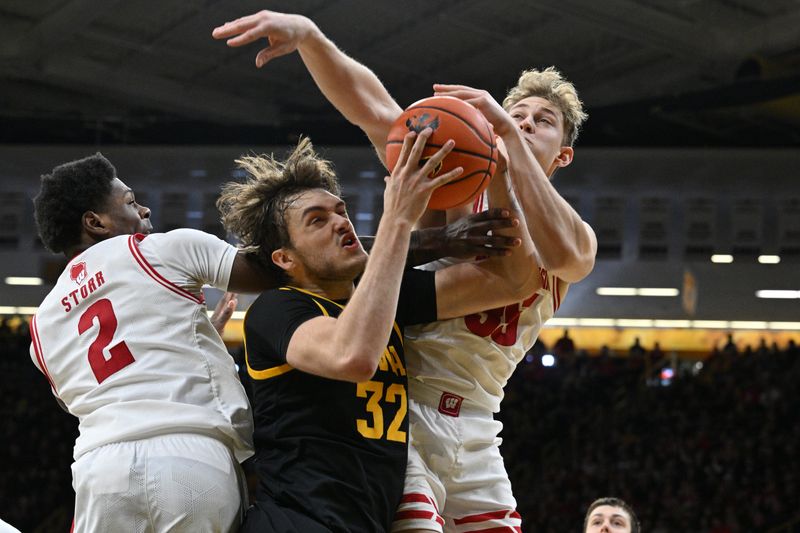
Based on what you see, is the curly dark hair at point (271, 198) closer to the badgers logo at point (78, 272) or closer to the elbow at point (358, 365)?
the badgers logo at point (78, 272)

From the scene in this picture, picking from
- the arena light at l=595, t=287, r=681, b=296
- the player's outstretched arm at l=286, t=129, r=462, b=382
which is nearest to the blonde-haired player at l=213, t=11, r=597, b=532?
the player's outstretched arm at l=286, t=129, r=462, b=382

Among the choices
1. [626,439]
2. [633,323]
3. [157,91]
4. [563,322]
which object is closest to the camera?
[626,439]

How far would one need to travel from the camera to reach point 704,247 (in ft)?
67.3

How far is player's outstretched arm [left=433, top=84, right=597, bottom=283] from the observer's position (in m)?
3.24

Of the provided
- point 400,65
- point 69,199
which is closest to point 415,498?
point 69,199

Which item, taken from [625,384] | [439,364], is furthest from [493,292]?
[625,384]

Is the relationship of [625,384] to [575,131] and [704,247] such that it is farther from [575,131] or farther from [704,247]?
[575,131]

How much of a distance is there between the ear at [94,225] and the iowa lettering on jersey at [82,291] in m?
0.26

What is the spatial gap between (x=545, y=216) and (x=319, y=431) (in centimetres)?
99

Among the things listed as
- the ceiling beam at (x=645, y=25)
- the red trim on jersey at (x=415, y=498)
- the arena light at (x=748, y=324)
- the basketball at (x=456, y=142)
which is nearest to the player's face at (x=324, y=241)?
the basketball at (x=456, y=142)

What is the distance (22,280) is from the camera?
2166 cm

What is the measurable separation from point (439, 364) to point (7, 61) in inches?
640

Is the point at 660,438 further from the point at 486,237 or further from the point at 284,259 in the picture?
the point at 284,259

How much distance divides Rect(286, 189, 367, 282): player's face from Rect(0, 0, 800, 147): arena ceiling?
1354 cm
